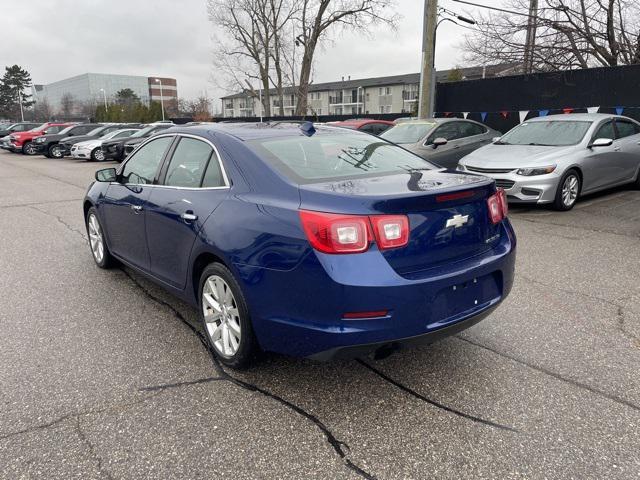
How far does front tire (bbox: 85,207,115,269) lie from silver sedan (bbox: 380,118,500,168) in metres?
6.62

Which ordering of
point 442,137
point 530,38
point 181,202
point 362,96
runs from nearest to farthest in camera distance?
point 181,202 < point 442,137 < point 530,38 < point 362,96

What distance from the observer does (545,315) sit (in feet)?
13.2

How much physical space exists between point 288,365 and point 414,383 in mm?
820

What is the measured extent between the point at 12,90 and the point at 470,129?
111m

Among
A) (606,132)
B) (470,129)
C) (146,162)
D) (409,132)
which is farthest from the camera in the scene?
(470,129)

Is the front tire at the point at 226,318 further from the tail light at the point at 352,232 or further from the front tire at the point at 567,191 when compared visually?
the front tire at the point at 567,191

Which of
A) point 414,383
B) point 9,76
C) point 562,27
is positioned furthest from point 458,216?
point 9,76

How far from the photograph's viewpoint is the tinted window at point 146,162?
416cm

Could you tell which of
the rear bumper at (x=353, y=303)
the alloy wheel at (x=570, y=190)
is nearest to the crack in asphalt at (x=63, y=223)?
the rear bumper at (x=353, y=303)

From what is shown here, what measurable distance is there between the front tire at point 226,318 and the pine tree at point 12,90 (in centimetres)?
11299

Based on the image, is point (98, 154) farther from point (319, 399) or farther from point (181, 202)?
point (319, 399)

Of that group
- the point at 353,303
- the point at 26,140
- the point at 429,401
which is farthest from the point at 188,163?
the point at 26,140

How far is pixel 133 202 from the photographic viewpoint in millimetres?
4219

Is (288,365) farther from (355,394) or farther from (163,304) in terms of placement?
(163,304)
